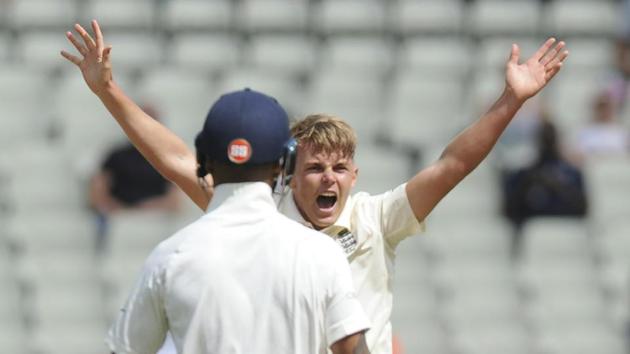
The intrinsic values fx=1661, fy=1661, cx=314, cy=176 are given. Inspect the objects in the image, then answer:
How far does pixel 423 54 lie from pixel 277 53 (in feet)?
4.02

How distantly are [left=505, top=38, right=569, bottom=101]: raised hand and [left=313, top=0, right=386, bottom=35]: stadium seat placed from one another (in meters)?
8.52

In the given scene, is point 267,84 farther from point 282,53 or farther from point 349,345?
point 349,345

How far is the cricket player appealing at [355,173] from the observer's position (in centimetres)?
521

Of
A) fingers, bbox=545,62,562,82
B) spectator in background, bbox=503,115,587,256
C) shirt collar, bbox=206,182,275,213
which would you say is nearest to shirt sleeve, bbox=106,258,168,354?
shirt collar, bbox=206,182,275,213

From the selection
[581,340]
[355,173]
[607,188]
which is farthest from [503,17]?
[355,173]

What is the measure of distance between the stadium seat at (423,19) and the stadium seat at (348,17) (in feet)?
0.42

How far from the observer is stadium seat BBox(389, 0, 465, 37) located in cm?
1395

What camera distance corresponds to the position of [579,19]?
1418 cm

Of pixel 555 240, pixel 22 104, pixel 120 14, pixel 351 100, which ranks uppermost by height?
pixel 120 14

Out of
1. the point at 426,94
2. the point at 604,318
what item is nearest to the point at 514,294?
the point at 604,318

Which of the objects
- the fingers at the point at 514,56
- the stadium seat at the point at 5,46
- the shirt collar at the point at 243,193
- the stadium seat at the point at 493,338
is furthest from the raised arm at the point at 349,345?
the stadium seat at the point at 5,46

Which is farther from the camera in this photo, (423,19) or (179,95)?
(423,19)

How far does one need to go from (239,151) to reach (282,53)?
9150 mm

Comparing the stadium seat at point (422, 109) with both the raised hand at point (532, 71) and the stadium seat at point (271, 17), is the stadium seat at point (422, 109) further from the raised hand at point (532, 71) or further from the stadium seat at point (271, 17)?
the raised hand at point (532, 71)
